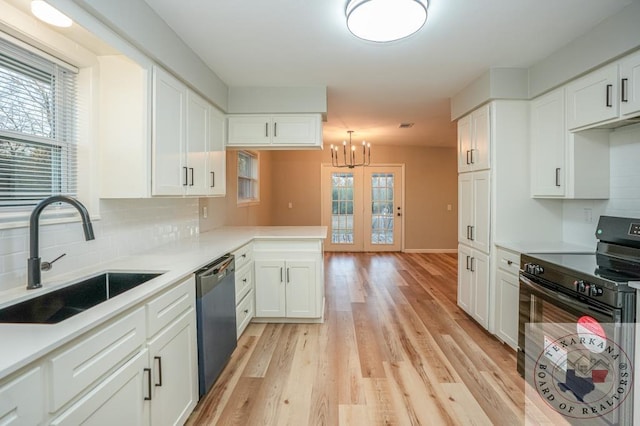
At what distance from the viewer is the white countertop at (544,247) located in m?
2.40

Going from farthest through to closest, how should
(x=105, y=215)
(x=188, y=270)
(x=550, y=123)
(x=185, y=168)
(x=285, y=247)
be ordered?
(x=285, y=247), (x=550, y=123), (x=185, y=168), (x=105, y=215), (x=188, y=270)

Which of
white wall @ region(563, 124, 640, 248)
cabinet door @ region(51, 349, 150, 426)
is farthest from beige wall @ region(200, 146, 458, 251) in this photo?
cabinet door @ region(51, 349, 150, 426)

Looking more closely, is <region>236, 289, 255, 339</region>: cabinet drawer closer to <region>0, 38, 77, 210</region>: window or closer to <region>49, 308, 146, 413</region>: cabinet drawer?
<region>49, 308, 146, 413</region>: cabinet drawer

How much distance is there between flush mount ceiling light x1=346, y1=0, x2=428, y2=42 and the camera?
71.1 inches

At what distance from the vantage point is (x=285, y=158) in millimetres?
7449

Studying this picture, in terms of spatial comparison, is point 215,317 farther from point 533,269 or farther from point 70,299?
point 533,269

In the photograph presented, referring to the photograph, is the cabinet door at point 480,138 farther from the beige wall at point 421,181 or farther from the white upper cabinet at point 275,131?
the beige wall at point 421,181

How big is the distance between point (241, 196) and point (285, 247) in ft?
6.92

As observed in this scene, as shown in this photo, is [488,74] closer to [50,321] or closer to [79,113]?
[79,113]

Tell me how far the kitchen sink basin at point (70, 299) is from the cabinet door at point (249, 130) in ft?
6.61

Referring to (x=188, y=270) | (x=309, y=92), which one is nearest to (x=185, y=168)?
(x=188, y=270)

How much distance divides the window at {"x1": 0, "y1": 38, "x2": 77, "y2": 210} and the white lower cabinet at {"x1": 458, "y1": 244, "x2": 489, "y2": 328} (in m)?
3.24

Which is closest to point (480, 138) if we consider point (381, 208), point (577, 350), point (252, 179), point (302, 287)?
point (577, 350)

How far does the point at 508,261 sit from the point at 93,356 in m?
2.79
